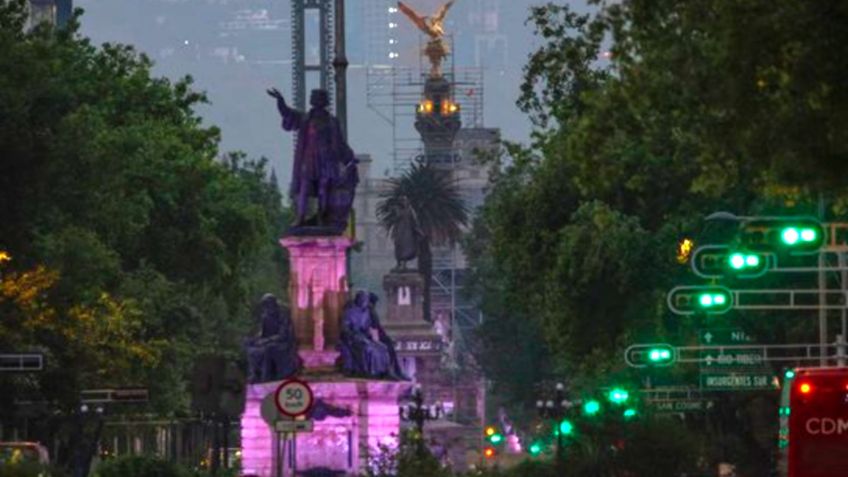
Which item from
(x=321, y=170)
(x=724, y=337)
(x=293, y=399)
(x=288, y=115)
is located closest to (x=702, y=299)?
(x=293, y=399)

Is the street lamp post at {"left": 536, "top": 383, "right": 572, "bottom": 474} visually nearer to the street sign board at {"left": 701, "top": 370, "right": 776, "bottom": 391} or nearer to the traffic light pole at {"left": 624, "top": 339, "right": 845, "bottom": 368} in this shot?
the traffic light pole at {"left": 624, "top": 339, "right": 845, "bottom": 368}

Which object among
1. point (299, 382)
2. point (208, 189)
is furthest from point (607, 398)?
point (299, 382)

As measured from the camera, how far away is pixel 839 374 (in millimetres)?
39062

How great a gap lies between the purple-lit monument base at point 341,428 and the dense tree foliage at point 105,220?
9.20ft

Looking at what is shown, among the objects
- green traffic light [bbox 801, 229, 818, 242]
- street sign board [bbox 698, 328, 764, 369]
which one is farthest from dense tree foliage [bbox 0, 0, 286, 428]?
green traffic light [bbox 801, 229, 818, 242]

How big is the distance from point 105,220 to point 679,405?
16.7m

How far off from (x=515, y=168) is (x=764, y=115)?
53856 millimetres

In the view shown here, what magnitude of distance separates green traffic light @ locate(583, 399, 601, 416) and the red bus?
45478mm

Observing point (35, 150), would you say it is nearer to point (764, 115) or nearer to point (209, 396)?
point (209, 396)

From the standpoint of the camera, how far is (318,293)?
92.4 m

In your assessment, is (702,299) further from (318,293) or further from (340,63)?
(340,63)

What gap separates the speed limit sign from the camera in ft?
138

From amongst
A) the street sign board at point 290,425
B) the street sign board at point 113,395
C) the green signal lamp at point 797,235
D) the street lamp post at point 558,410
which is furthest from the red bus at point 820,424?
the street lamp post at point 558,410

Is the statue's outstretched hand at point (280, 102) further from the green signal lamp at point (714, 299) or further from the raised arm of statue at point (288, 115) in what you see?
the green signal lamp at point (714, 299)
